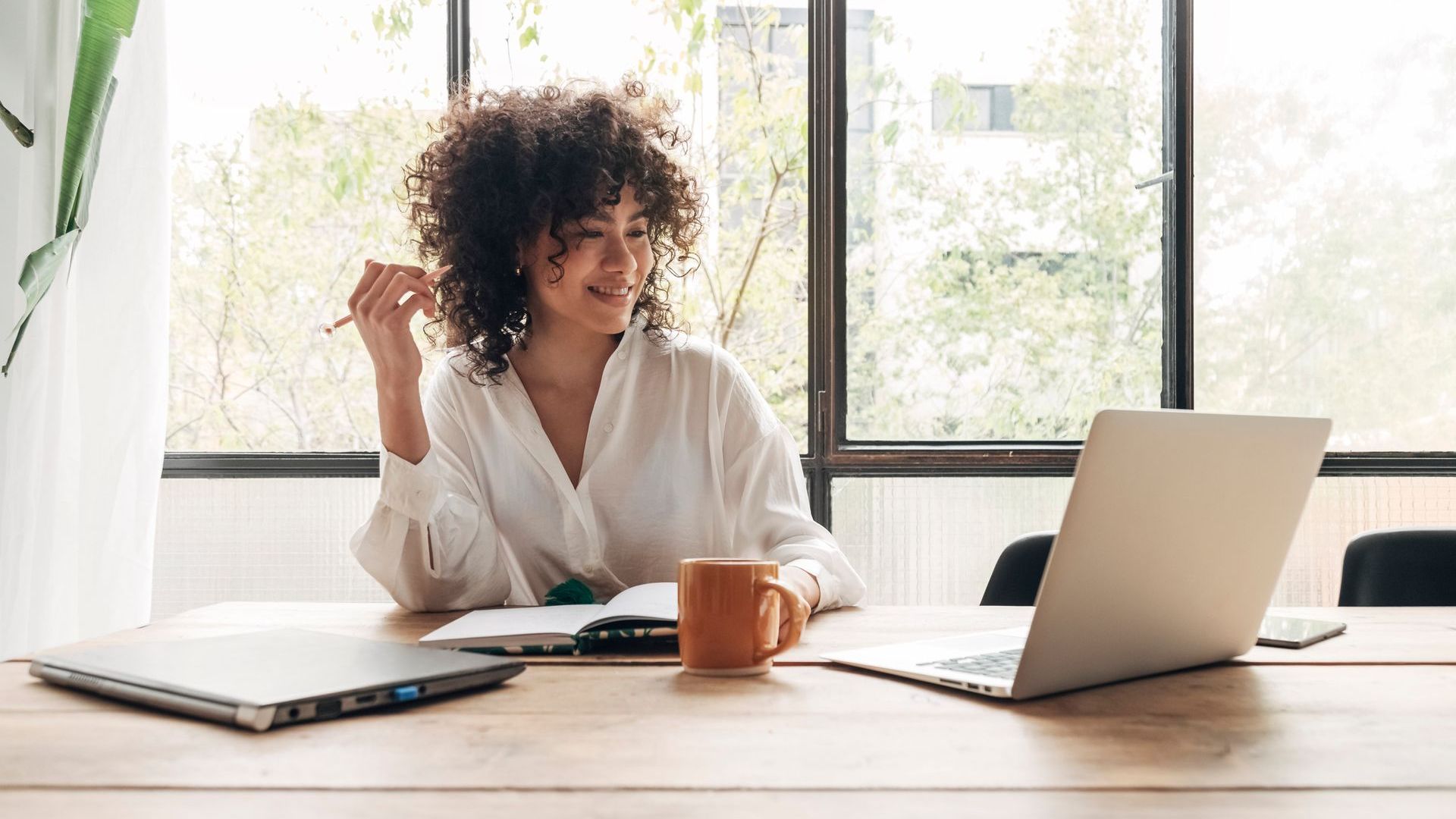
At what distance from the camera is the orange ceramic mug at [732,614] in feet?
3.34

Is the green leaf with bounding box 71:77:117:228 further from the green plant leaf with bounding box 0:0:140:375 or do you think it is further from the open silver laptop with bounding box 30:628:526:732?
the open silver laptop with bounding box 30:628:526:732

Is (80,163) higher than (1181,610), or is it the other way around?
(80,163)

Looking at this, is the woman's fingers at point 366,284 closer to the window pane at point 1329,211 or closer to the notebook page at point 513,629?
the notebook page at point 513,629

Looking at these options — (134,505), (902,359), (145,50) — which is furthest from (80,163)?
(902,359)

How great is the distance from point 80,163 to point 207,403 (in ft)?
2.56

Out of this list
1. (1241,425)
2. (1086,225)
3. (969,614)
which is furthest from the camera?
(1086,225)

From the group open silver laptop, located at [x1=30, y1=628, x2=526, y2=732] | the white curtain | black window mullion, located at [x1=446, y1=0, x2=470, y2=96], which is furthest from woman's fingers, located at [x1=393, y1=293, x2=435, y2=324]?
black window mullion, located at [x1=446, y1=0, x2=470, y2=96]

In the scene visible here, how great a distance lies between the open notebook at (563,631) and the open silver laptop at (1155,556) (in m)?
0.19

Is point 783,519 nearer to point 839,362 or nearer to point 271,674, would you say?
point 271,674

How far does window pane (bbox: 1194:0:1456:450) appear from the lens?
270 cm

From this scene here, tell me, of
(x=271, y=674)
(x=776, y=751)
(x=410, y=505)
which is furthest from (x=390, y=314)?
(x=776, y=751)

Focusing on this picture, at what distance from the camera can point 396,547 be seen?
151cm

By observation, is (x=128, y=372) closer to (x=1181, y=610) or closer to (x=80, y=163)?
(x=80, y=163)

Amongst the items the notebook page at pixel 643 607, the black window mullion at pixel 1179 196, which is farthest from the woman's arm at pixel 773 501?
the black window mullion at pixel 1179 196
